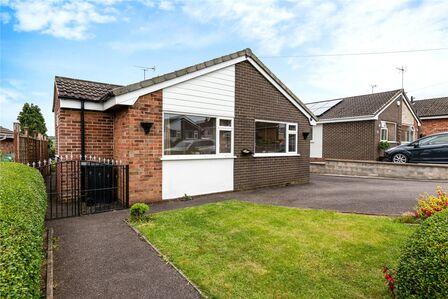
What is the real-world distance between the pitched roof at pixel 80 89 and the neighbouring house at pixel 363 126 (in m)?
15.3

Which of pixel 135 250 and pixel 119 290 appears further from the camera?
pixel 135 250

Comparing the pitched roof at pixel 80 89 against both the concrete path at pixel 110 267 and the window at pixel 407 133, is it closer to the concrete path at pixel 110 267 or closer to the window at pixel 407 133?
the concrete path at pixel 110 267

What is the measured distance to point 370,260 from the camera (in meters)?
3.54

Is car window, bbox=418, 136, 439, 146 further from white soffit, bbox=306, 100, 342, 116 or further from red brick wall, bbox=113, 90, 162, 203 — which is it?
red brick wall, bbox=113, 90, 162, 203

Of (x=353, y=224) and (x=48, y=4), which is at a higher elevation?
(x=48, y=4)

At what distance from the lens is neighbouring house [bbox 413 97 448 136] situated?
21981 millimetres

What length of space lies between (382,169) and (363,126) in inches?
187

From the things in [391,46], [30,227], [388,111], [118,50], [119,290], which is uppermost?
[391,46]

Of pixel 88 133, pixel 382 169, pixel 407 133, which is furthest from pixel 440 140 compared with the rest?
pixel 88 133

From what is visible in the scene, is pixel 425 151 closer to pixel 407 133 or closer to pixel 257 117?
pixel 407 133

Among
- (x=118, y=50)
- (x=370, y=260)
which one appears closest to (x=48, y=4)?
(x=118, y=50)

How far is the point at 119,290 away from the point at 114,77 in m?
15.0

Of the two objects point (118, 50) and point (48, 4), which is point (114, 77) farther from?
point (48, 4)

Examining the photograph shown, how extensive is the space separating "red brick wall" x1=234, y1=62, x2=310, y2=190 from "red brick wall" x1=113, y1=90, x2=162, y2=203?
2771 millimetres
